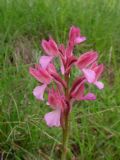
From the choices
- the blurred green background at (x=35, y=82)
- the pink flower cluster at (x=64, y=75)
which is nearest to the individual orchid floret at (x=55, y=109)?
the pink flower cluster at (x=64, y=75)

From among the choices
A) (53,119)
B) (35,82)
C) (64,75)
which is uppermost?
(64,75)

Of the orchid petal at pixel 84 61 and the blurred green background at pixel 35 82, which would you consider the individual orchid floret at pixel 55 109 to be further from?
the blurred green background at pixel 35 82

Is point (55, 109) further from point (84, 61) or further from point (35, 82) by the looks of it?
point (35, 82)

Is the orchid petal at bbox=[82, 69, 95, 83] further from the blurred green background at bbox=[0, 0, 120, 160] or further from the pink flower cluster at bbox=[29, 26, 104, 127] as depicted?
the blurred green background at bbox=[0, 0, 120, 160]

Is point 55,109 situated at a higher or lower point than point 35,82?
higher

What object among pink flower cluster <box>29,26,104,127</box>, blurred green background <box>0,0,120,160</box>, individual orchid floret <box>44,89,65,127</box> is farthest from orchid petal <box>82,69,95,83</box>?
blurred green background <box>0,0,120,160</box>

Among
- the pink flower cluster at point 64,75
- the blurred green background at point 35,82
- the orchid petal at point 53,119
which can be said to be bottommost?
the blurred green background at point 35,82

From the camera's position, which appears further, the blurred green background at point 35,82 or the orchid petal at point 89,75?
the blurred green background at point 35,82

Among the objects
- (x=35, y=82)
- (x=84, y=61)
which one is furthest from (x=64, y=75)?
(x=35, y=82)
